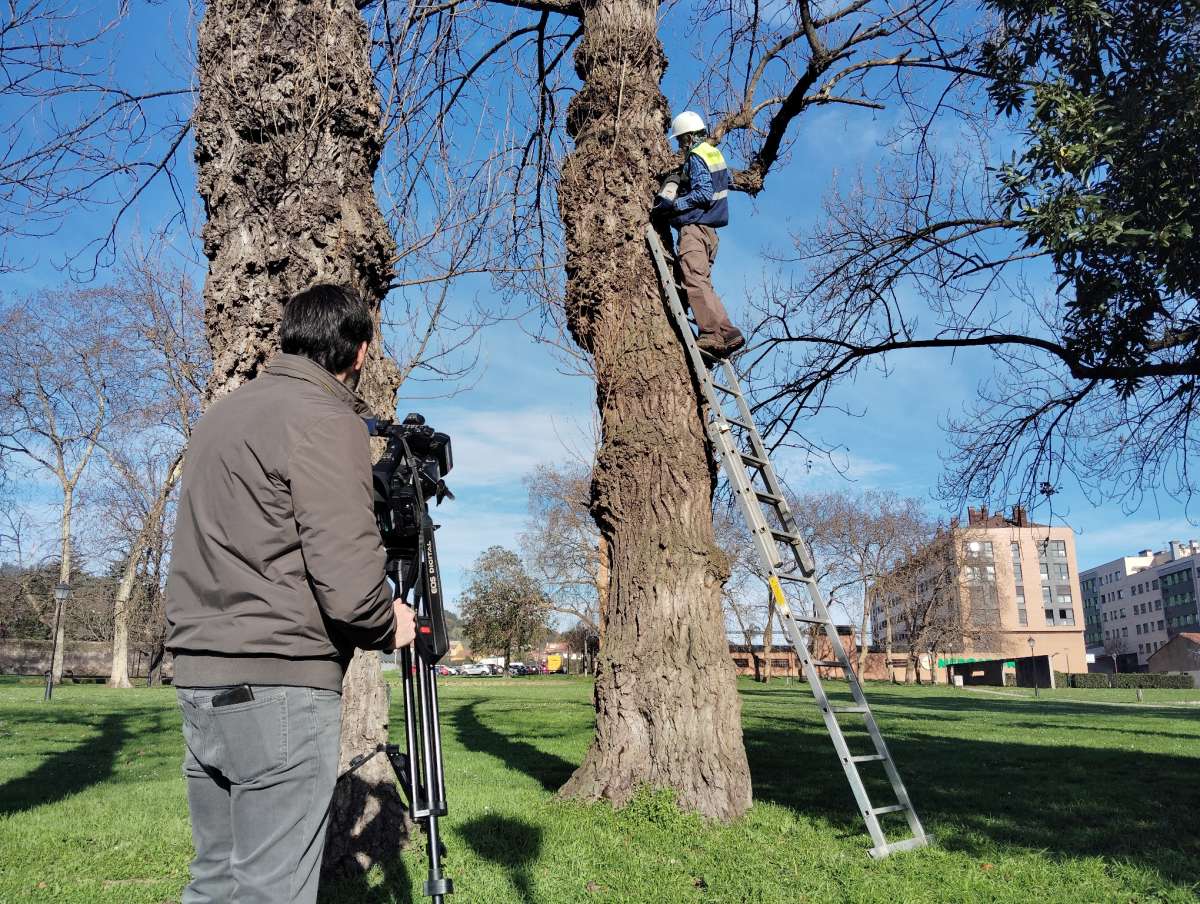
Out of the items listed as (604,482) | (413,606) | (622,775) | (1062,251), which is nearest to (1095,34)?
(1062,251)

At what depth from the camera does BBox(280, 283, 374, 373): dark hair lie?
259cm

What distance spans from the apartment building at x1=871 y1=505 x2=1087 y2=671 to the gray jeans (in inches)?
370

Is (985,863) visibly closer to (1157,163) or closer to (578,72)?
(1157,163)

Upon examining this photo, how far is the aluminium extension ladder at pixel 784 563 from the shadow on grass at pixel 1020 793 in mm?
545

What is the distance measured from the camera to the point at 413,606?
2750 mm

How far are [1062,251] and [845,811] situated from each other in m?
4.65

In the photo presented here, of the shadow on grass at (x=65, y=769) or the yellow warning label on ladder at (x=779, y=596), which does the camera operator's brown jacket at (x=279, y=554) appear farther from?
the shadow on grass at (x=65, y=769)

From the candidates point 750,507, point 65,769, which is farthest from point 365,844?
point 65,769

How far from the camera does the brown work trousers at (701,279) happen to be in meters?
6.55

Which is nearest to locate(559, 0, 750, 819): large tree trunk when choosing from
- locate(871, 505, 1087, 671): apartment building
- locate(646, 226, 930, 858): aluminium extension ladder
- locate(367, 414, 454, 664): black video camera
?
locate(646, 226, 930, 858): aluminium extension ladder

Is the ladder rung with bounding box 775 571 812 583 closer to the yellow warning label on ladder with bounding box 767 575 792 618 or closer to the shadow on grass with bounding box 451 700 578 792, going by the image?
the yellow warning label on ladder with bounding box 767 575 792 618

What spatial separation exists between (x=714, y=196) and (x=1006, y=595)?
81.1 m

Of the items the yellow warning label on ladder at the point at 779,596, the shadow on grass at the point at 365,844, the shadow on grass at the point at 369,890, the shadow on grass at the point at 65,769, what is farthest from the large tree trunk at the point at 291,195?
the shadow on grass at the point at 65,769

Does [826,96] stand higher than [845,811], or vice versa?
[826,96]
